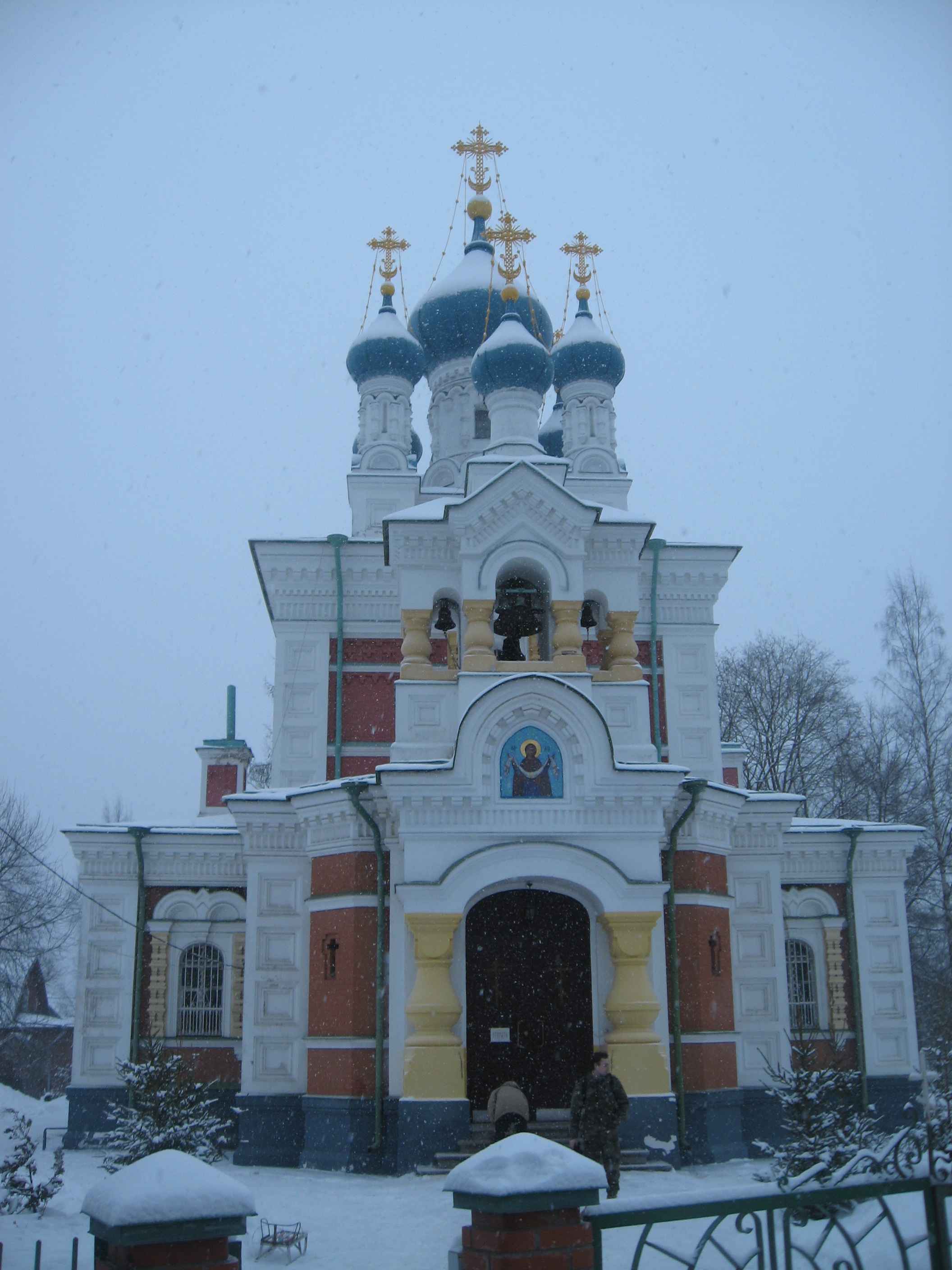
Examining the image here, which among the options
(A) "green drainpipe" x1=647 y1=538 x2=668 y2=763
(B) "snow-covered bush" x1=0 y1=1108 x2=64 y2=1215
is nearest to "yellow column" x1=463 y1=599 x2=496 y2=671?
(A) "green drainpipe" x1=647 y1=538 x2=668 y2=763

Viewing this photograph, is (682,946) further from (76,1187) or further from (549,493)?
(76,1187)

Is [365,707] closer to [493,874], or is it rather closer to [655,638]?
→ [655,638]

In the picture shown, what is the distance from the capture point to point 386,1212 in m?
8.12

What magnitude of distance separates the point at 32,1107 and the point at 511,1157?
572 inches

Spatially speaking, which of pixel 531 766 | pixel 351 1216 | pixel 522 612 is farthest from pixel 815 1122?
pixel 522 612

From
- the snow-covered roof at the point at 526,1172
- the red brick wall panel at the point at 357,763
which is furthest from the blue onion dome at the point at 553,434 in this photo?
the snow-covered roof at the point at 526,1172

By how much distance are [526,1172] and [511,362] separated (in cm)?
948

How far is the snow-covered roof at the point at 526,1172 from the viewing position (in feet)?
12.0

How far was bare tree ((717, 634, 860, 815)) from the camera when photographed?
73.6 feet

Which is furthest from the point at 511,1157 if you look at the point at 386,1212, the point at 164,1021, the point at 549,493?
the point at 164,1021

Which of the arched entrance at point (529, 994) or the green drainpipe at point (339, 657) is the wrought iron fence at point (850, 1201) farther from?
the green drainpipe at point (339, 657)

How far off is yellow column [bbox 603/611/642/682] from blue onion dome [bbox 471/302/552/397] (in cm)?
250

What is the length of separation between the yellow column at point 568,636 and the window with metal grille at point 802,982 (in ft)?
14.4

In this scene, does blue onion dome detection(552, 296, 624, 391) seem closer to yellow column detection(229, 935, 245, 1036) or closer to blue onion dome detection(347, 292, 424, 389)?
blue onion dome detection(347, 292, 424, 389)
